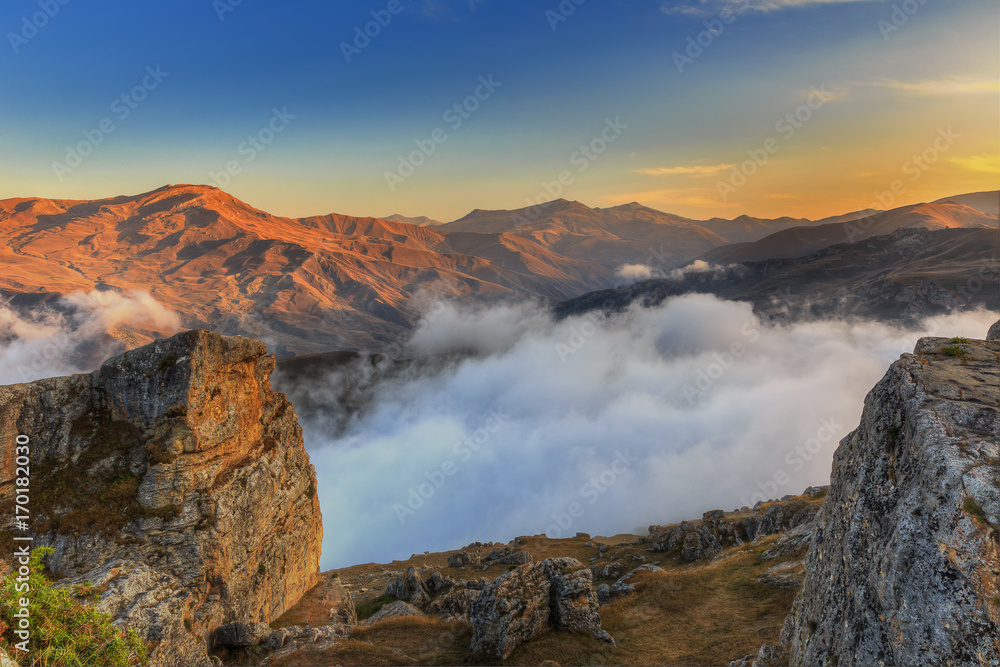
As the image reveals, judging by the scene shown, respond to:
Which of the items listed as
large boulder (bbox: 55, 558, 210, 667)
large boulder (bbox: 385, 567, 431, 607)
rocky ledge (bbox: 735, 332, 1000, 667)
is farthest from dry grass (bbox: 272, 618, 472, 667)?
large boulder (bbox: 385, 567, 431, 607)

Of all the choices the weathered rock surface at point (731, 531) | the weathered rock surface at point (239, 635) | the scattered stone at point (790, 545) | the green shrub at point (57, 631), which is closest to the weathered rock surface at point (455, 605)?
the weathered rock surface at point (239, 635)

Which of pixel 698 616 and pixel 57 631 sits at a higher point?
pixel 57 631

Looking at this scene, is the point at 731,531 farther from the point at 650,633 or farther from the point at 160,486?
the point at 160,486

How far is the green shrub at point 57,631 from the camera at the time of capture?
38.4 feet

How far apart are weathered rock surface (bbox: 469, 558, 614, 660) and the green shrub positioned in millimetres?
23463

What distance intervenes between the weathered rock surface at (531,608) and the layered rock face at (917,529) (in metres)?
19.7

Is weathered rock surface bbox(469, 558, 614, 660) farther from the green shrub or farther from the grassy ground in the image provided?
the green shrub

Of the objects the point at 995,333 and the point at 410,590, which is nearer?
the point at 995,333

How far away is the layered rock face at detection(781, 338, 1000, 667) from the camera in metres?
10.1

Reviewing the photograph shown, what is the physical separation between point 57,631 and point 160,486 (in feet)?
92.5

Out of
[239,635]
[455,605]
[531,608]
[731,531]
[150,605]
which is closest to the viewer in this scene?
[150,605]

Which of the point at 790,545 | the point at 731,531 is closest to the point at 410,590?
the point at 790,545

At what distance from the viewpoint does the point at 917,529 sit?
11.3 m

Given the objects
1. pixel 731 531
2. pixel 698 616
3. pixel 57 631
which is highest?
pixel 57 631
